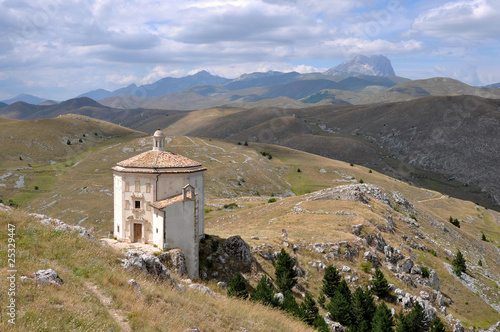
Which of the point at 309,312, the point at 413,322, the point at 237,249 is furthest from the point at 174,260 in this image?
the point at 413,322

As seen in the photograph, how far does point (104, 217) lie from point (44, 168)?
3043 inches

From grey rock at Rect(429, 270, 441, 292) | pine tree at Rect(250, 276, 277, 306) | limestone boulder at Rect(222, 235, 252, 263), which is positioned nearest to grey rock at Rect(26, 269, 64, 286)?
pine tree at Rect(250, 276, 277, 306)

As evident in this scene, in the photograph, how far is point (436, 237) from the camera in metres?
74.8

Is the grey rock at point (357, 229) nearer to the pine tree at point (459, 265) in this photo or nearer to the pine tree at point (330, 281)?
the pine tree at point (330, 281)

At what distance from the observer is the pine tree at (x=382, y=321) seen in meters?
32.2

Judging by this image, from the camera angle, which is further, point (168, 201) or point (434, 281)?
point (434, 281)

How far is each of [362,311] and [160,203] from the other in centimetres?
2170

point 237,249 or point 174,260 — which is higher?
point 174,260

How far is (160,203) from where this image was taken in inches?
1321

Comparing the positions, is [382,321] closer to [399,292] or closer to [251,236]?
[399,292]


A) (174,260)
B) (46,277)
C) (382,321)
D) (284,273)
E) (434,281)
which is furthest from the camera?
(434,281)

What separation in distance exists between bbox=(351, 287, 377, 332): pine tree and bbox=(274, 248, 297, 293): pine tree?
6256 millimetres

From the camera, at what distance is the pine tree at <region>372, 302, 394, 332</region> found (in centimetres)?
3219

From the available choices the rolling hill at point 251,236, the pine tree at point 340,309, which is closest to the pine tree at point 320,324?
the pine tree at point 340,309
